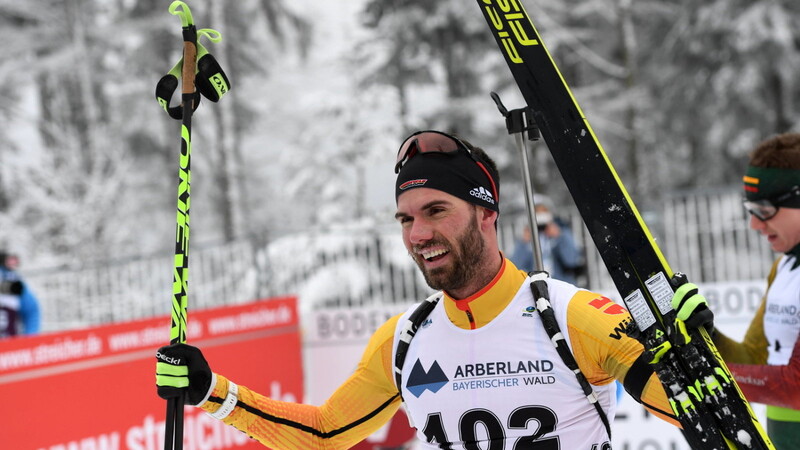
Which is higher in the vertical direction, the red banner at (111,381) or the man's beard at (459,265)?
the man's beard at (459,265)

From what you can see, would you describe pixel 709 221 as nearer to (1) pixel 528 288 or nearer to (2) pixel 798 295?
(2) pixel 798 295

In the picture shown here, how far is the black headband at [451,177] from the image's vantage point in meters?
2.59

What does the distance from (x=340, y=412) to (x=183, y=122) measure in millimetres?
1086

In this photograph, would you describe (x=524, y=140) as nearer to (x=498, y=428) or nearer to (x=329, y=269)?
(x=498, y=428)

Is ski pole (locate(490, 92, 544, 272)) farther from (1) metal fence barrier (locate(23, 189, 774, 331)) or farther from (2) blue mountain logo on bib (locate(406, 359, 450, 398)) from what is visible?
(1) metal fence barrier (locate(23, 189, 774, 331))

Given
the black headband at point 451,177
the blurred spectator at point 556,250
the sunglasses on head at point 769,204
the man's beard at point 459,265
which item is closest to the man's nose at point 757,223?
the sunglasses on head at point 769,204

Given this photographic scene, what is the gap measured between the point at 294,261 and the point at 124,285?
7.68 feet

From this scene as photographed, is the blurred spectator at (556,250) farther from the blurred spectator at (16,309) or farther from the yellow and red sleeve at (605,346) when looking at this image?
the yellow and red sleeve at (605,346)

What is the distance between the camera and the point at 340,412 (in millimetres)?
2857

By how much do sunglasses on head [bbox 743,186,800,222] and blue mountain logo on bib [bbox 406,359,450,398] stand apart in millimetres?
1571

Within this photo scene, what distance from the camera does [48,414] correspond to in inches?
225

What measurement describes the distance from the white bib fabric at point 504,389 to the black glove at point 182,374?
62 centimetres

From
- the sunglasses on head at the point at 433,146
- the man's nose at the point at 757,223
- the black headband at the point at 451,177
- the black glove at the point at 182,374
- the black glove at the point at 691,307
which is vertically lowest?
the black glove at the point at 182,374

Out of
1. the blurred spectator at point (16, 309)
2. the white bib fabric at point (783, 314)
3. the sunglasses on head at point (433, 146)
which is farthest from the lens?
the blurred spectator at point (16, 309)
